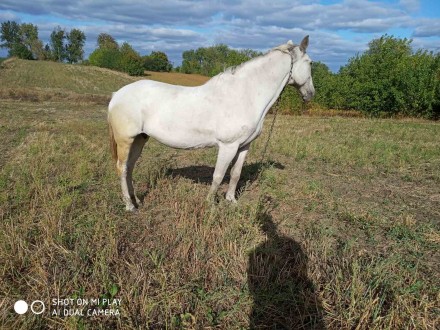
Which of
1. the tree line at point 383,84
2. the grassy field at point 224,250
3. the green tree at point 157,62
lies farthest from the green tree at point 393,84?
the green tree at point 157,62

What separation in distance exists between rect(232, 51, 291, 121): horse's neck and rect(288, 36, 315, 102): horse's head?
0.51 feet

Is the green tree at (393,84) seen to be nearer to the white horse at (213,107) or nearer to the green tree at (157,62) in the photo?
the white horse at (213,107)

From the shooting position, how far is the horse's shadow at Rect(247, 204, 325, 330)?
286 centimetres

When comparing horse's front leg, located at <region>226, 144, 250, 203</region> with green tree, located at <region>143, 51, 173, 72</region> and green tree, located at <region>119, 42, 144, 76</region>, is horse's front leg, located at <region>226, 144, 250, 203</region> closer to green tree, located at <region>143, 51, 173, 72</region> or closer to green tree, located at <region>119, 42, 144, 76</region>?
green tree, located at <region>119, 42, 144, 76</region>

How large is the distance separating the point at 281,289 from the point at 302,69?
3.49 metres

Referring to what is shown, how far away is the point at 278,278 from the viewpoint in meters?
3.29

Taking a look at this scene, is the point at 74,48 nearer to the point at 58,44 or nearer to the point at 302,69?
the point at 58,44

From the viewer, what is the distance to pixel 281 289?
319cm

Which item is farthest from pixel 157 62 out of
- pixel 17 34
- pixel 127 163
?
pixel 127 163

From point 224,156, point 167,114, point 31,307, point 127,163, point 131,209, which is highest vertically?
point 167,114

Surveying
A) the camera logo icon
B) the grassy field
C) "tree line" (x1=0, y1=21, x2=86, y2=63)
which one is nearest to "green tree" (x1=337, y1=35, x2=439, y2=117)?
the grassy field

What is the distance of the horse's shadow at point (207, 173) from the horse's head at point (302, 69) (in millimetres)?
2354

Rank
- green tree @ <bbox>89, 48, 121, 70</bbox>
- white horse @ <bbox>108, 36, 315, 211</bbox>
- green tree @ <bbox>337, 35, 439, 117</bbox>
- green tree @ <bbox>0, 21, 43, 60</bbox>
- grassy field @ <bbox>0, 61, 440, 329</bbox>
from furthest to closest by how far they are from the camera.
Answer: green tree @ <bbox>0, 21, 43, 60</bbox>, green tree @ <bbox>89, 48, 121, 70</bbox>, green tree @ <bbox>337, 35, 439, 117</bbox>, white horse @ <bbox>108, 36, 315, 211</bbox>, grassy field @ <bbox>0, 61, 440, 329</bbox>

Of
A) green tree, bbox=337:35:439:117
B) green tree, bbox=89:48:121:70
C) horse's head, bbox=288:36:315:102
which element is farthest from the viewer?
green tree, bbox=89:48:121:70
